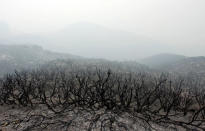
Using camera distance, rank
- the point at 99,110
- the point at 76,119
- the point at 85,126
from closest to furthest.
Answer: the point at 85,126
the point at 76,119
the point at 99,110

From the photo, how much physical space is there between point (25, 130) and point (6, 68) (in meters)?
65.0

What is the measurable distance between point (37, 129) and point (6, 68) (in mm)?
65133

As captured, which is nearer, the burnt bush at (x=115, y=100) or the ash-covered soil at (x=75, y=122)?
the ash-covered soil at (x=75, y=122)

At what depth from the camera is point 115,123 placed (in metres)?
5.25

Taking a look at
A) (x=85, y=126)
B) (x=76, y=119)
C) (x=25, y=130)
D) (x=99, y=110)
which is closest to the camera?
(x=25, y=130)

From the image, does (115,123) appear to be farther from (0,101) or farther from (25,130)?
(0,101)

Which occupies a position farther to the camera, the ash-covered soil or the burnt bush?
the burnt bush

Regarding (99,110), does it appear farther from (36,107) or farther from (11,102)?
(11,102)

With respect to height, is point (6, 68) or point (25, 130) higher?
point (25, 130)

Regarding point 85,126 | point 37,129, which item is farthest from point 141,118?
point 37,129

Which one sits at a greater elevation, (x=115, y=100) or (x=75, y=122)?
(x=115, y=100)

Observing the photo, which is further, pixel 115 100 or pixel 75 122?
pixel 115 100

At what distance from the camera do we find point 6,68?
5600 centimetres

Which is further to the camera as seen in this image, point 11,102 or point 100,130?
point 11,102
